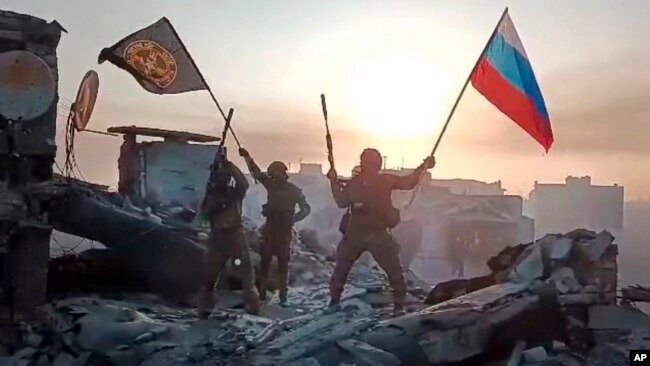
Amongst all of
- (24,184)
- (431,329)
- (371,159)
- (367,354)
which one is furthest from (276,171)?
(367,354)

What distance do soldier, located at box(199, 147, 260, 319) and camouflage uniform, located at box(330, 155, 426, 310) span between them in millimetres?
1122

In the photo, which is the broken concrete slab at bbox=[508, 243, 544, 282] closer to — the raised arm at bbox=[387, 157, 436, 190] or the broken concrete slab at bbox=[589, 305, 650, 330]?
the broken concrete slab at bbox=[589, 305, 650, 330]

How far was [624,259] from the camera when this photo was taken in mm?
22484

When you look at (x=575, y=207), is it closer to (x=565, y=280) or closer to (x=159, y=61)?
(x=565, y=280)

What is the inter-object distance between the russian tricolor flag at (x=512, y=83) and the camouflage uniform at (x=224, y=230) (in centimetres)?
285

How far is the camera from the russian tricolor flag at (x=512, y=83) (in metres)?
8.30

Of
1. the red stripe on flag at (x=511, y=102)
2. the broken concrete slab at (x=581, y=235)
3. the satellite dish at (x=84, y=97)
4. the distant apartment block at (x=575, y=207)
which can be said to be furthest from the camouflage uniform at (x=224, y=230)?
the distant apartment block at (x=575, y=207)

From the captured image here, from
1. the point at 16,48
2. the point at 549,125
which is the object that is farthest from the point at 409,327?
the point at 16,48

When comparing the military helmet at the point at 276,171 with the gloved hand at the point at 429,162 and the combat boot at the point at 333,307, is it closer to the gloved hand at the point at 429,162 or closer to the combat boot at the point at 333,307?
the combat boot at the point at 333,307

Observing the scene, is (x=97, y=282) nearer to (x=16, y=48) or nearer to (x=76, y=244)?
(x=76, y=244)

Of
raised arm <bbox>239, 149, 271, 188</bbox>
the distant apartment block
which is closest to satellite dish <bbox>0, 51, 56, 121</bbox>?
raised arm <bbox>239, 149, 271, 188</bbox>

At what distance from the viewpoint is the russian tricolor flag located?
27.2 ft

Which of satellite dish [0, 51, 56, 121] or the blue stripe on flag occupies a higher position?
the blue stripe on flag

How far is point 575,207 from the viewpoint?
28.0m
